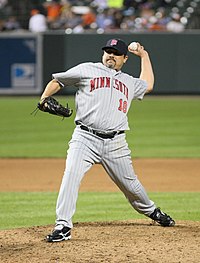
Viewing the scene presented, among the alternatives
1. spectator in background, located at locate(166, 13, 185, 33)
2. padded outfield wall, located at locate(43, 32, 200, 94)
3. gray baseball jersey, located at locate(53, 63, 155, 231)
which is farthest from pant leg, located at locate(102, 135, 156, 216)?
spectator in background, located at locate(166, 13, 185, 33)

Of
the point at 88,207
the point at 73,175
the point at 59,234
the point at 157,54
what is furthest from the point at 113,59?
the point at 157,54

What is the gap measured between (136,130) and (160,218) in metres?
9.68

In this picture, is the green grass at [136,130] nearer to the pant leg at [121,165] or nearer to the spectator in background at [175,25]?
the spectator in background at [175,25]

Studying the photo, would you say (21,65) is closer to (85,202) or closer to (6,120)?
(6,120)

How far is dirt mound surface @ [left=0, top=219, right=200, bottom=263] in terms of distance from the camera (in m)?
6.19

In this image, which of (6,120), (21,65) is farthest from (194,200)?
(21,65)

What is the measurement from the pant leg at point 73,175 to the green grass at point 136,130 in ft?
22.9

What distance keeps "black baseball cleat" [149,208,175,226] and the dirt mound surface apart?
6cm

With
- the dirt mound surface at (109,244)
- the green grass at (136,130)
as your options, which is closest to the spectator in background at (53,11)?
the green grass at (136,130)

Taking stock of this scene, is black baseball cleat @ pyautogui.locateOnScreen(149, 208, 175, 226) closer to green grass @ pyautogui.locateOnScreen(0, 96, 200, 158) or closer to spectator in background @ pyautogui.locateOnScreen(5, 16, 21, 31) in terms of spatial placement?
green grass @ pyautogui.locateOnScreen(0, 96, 200, 158)

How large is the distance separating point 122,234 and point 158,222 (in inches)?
20.8

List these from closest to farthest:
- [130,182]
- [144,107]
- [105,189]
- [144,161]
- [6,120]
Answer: [130,182], [105,189], [144,161], [6,120], [144,107]

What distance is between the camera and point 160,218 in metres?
7.46

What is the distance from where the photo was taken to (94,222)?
308 inches
